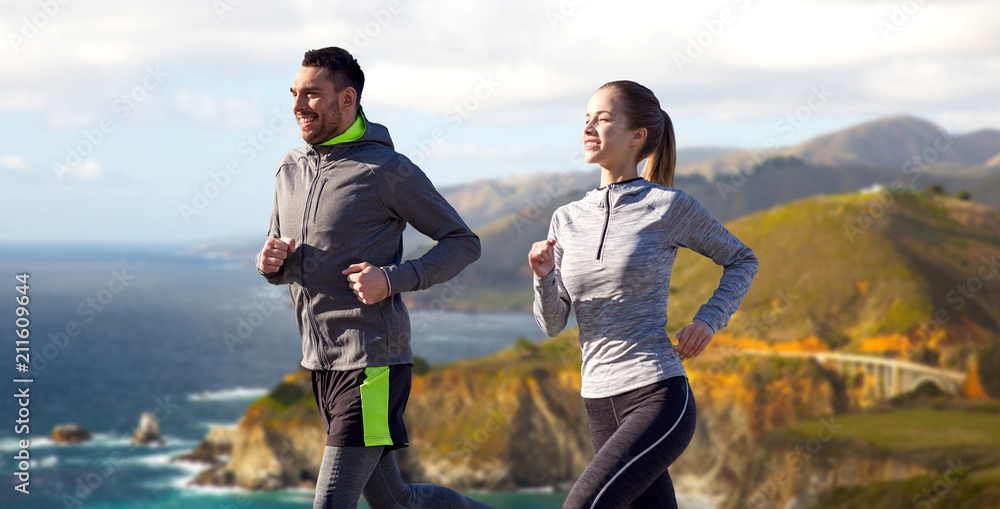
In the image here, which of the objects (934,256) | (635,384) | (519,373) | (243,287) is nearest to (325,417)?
(635,384)

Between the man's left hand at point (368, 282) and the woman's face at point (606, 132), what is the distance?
99cm

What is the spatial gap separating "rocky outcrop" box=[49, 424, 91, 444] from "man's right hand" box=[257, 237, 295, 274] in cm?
10664

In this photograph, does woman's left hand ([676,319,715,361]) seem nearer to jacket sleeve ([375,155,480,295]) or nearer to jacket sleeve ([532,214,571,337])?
jacket sleeve ([532,214,571,337])

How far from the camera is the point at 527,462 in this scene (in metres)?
72.4

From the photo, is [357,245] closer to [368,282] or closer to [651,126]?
[368,282]

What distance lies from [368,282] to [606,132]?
1127mm

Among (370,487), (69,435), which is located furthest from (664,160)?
(69,435)

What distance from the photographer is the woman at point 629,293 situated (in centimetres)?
344

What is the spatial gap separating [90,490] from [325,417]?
297 feet

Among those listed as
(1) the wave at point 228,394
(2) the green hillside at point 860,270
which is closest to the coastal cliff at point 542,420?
(2) the green hillside at point 860,270

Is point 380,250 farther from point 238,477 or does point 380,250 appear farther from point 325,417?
point 238,477

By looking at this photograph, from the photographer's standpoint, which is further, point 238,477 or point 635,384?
point 238,477

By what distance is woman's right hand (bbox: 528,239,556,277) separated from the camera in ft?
11.4

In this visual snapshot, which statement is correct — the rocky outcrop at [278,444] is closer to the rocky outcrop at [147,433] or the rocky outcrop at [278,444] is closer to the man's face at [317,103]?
the rocky outcrop at [147,433]
